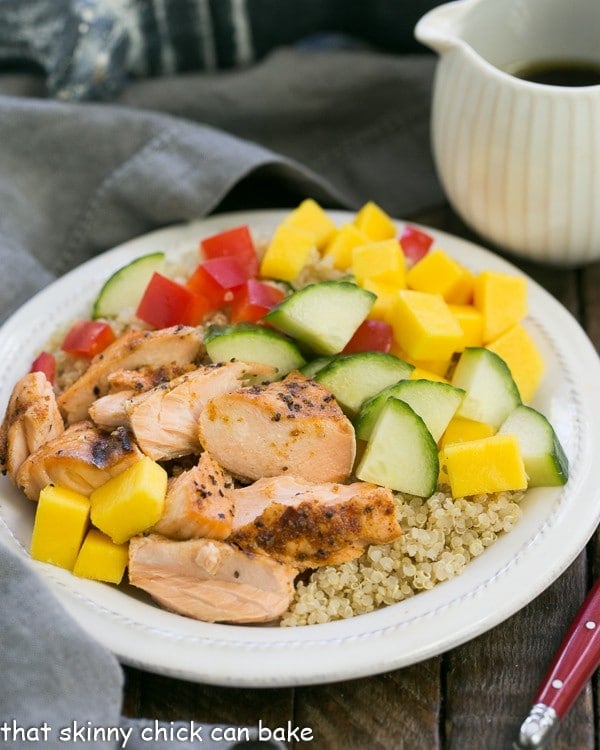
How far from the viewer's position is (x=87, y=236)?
3432mm

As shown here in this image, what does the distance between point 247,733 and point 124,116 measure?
2.23m

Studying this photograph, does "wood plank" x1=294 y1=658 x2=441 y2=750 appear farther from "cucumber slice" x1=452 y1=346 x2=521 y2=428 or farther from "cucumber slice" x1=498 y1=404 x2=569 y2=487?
"cucumber slice" x1=452 y1=346 x2=521 y2=428

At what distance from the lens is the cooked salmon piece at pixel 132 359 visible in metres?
2.62

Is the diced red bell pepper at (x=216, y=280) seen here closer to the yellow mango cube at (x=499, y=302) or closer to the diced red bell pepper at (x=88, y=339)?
the diced red bell pepper at (x=88, y=339)

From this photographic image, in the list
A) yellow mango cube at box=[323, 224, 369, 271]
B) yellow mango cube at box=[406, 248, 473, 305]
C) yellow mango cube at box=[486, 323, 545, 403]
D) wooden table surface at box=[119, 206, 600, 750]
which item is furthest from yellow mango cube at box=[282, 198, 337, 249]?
wooden table surface at box=[119, 206, 600, 750]

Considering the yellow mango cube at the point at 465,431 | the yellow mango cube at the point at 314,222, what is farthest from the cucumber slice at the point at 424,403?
the yellow mango cube at the point at 314,222

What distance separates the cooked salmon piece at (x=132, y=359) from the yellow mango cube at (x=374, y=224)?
2.51 feet

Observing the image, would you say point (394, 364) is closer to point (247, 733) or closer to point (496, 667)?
point (496, 667)

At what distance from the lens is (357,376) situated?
2.58 meters

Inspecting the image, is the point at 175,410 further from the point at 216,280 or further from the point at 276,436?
the point at 216,280

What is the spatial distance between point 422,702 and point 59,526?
3.05ft

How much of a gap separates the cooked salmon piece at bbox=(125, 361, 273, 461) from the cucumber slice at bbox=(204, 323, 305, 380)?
0.11 metres

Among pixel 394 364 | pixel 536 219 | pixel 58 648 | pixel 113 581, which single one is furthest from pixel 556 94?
pixel 58 648

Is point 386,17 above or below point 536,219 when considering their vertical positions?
above
